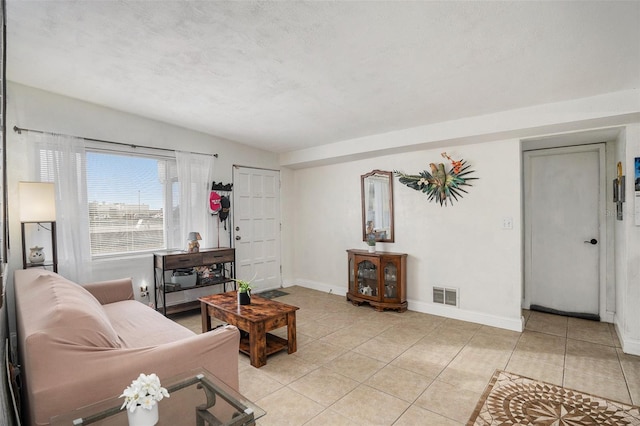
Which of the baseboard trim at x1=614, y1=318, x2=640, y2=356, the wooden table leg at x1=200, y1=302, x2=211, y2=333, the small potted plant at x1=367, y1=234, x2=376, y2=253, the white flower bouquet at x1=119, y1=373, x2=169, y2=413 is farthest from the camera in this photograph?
the small potted plant at x1=367, y1=234, x2=376, y2=253

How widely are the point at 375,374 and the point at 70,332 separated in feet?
7.04

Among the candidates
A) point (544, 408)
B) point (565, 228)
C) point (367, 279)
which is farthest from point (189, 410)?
point (565, 228)

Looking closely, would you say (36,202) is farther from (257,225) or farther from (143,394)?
(257,225)

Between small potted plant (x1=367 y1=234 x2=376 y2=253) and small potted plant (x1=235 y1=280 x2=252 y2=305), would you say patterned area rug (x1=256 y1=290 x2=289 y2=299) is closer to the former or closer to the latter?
small potted plant (x1=367 y1=234 x2=376 y2=253)

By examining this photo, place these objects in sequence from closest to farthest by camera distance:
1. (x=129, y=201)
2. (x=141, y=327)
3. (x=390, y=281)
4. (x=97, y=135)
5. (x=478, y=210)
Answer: (x=141, y=327) < (x=97, y=135) < (x=478, y=210) < (x=129, y=201) < (x=390, y=281)

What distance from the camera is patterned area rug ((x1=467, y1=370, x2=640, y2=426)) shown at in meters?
2.01

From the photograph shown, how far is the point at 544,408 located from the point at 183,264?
3797 millimetres

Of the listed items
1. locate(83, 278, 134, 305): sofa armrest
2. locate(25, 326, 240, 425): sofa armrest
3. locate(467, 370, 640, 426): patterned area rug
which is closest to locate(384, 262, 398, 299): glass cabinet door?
locate(467, 370, 640, 426): patterned area rug

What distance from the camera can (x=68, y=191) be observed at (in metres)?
3.35

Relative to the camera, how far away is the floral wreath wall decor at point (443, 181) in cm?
390

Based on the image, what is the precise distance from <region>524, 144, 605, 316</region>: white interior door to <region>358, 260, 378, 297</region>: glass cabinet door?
2057mm

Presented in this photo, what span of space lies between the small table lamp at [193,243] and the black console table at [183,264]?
0.07 metres

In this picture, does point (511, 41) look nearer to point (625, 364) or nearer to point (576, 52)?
point (576, 52)

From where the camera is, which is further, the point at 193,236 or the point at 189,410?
the point at 193,236
